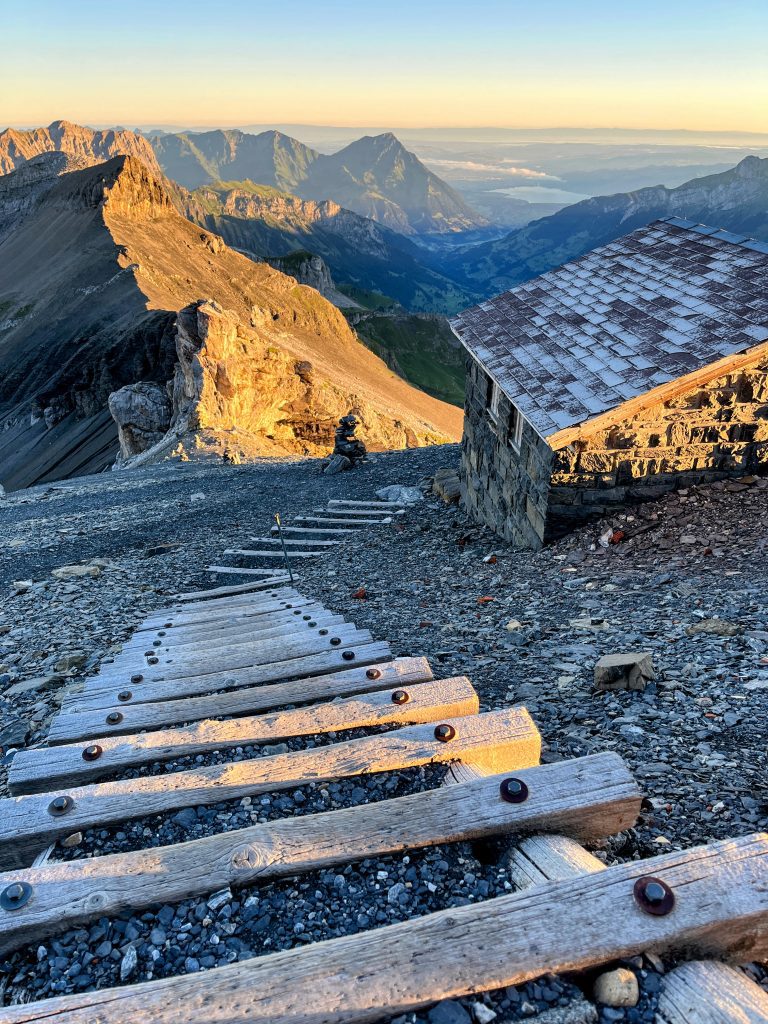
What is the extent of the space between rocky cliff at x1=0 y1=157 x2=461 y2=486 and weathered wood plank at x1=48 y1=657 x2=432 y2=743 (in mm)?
27394

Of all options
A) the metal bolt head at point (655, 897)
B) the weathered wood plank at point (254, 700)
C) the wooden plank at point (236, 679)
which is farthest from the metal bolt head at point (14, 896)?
the metal bolt head at point (655, 897)

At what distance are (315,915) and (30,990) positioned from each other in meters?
1.08

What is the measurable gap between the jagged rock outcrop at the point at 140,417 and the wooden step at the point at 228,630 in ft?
102

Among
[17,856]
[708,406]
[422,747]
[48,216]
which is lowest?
[17,856]

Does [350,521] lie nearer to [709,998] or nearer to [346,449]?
[346,449]

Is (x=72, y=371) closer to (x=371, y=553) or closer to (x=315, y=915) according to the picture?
(x=371, y=553)

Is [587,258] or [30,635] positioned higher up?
Result: [587,258]

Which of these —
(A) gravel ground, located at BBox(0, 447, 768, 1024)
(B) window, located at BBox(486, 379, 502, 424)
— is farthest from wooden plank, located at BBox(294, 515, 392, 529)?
(B) window, located at BBox(486, 379, 502, 424)

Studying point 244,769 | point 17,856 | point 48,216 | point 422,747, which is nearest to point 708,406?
point 422,747

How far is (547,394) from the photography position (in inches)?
389

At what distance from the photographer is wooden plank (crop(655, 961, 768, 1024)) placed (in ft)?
6.48

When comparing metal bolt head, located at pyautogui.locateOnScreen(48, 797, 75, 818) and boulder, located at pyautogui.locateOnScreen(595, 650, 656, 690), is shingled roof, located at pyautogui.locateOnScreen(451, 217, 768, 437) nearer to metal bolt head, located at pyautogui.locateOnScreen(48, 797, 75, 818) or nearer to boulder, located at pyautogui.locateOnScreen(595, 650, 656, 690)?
boulder, located at pyautogui.locateOnScreen(595, 650, 656, 690)

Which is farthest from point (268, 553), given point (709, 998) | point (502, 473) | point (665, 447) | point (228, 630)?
point (709, 998)

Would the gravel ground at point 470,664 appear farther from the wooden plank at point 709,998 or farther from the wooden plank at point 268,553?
the wooden plank at point 268,553
